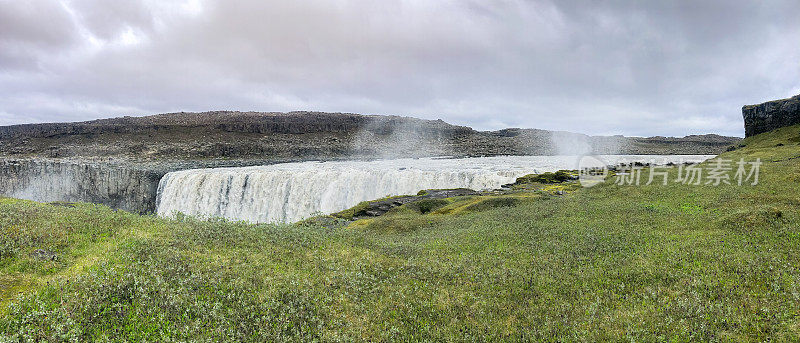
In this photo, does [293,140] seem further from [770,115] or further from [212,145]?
[770,115]

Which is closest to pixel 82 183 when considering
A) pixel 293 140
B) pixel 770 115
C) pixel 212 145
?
pixel 212 145

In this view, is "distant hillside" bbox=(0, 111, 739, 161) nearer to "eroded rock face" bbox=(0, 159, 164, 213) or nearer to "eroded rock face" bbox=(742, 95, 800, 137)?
"eroded rock face" bbox=(0, 159, 164, 213)

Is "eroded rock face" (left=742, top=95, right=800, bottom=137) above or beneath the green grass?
above

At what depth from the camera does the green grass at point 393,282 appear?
712 cm

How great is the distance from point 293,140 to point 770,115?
12991cm

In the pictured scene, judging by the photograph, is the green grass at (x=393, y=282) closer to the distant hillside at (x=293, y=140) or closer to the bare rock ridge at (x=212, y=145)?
the bare rock ridge at (x=212, y=145)

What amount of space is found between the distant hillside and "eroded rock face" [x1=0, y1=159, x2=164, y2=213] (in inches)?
792

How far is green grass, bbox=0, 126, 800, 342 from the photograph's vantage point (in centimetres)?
712

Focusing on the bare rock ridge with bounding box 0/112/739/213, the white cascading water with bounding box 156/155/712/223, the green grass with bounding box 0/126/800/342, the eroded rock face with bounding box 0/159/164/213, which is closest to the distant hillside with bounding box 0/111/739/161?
the bare rock ridge with bounding box 0/112/739/213

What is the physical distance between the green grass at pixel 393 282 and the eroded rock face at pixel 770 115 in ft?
227

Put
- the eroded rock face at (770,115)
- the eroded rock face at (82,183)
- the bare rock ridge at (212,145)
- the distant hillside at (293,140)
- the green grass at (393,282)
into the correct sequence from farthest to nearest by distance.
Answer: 1. the distant hillside at (293,140)
2. the bare rock ridge at (212,145)
3. the eroded rock face at (82,183)
4. the eroded rock face at (770,115)
5. the green grass at (393,282)

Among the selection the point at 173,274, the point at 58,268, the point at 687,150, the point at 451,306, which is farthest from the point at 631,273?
the point at 687,150

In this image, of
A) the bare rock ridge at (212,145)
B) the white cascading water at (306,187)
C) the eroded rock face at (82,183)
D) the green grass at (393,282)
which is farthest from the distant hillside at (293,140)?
the green grass at (393,282)

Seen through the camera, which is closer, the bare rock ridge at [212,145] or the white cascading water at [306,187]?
the white cascading water at [306,187]
